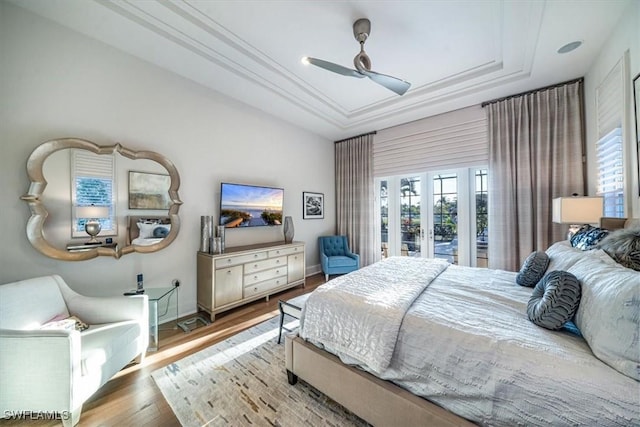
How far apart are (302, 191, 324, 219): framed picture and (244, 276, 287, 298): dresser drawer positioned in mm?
1453

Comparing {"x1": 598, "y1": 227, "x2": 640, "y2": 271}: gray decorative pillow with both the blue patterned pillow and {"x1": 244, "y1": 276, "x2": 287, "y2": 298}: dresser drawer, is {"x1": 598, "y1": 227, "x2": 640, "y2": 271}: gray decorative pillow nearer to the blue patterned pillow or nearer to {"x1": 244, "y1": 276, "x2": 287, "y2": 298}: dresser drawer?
the blue patterned pillow

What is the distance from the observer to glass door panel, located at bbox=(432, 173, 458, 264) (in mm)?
3996

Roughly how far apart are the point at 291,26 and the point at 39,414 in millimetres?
3586

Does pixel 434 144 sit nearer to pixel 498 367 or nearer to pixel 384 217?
pixel 384 217

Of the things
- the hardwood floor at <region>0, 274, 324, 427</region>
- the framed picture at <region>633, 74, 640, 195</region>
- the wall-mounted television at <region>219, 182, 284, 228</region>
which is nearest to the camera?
the hardwood floor at <region>0, 274, 324, 427</region>

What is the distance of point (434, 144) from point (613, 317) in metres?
3.60

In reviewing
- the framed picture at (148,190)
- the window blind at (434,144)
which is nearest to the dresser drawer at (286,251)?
the framed picture at (148,190)

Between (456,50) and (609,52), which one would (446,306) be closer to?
(456,50)

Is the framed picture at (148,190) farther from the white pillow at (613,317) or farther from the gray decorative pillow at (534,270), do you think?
the gray decorative pillow at (534,270)

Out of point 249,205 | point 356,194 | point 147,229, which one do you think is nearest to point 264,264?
point 249,205

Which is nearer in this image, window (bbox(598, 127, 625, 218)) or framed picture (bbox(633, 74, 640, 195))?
framed picture (bbox(633, 74, 640, 195))

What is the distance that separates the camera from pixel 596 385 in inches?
34.6

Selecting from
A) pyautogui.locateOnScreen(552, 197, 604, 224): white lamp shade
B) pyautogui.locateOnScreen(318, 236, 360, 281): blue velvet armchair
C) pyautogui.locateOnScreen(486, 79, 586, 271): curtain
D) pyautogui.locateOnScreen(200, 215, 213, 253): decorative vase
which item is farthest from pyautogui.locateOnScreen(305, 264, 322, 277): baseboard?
pyautogui.locateOnScreen(552, 197, 604, 224): white lamp shade

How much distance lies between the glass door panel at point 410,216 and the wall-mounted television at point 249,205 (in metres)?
2.43
